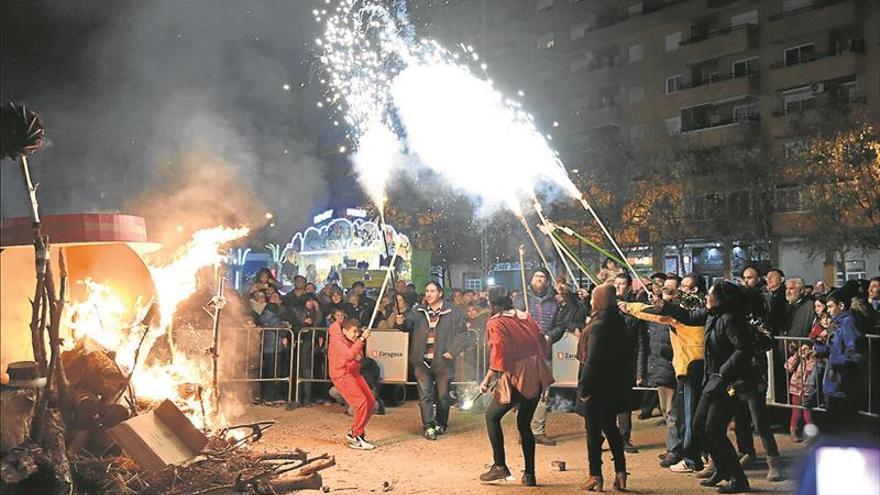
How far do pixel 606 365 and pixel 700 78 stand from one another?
126 ft

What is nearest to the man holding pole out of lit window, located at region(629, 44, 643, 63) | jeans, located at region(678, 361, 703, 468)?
jeans, located at region(678, 361, 703, 468)

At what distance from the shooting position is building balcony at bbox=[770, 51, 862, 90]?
113 feet

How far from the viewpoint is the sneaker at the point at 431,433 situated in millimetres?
9477

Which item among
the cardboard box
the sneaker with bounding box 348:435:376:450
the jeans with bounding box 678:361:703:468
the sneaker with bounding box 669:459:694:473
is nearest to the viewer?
the cardboard box

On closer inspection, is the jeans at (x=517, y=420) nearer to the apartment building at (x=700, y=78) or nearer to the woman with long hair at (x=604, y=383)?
the woman with long hair at (x=604, y=383)

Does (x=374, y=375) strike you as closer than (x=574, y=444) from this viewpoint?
No

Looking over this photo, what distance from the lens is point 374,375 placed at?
11641mm

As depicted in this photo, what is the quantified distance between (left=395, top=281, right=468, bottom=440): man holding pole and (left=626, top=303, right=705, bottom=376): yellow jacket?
291 cm

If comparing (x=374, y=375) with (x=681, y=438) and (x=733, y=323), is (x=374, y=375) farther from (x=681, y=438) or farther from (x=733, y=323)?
(x=733, y=323)

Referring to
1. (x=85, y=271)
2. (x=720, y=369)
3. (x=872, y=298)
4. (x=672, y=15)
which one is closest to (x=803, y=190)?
(x=672, y=15)

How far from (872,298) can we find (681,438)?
355 centimetres

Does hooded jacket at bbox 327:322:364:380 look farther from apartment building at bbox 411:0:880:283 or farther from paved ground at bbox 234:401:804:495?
apartment building at bbox 411:0:880:283

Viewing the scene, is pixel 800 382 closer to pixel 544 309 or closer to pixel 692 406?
pixel 692 406

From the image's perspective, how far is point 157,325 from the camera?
7.99 metres
